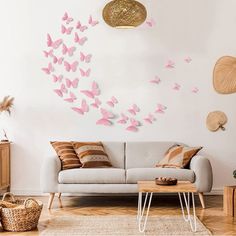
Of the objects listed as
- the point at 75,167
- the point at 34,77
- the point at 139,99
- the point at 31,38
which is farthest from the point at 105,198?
the point at 31,38

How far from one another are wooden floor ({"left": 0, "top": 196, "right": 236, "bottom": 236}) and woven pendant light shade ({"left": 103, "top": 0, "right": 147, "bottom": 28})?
2078 mm

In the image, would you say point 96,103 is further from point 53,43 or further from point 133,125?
point 53,43

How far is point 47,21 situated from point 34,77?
2.49 feet

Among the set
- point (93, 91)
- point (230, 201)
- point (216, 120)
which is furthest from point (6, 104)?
point (230, 201)

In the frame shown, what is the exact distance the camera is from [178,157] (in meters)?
6.39

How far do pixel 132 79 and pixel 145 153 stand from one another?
A: 1.02m

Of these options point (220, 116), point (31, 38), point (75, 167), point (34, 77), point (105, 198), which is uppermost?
point (31, 38)

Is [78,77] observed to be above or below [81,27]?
below

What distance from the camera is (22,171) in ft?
23.3

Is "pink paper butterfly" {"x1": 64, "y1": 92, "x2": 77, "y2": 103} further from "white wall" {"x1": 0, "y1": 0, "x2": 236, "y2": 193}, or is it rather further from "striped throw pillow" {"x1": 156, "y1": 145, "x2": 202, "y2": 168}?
"striped throw pillow" {"x1": 156, "y1": 145, "x2": 202, "y2": 168}

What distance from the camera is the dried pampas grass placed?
6973 millimetres

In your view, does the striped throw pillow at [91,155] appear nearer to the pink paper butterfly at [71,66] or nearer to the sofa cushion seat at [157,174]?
the sofa cushion seat at [157,174]

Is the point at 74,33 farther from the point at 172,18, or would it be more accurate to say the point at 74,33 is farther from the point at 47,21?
the point at 172,18

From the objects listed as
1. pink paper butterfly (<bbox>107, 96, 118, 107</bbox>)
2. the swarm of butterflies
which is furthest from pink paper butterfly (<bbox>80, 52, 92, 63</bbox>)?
pink paper butterfly (<bbox>107, 96, 118, 107</bbox>)
